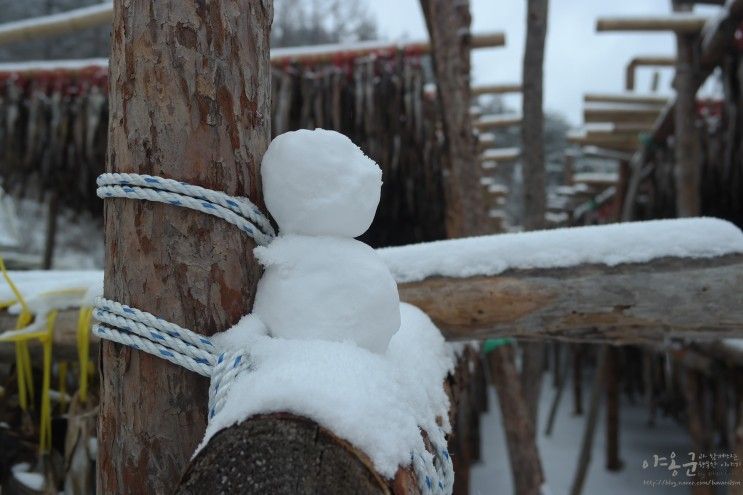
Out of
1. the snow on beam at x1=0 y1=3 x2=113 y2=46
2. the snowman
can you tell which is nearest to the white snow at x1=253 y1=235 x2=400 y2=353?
the snowman

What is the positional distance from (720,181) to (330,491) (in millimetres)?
5079

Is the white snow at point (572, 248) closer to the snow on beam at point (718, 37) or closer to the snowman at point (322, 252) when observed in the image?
the snowman at point (322, 252)

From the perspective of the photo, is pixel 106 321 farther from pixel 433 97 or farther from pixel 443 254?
pixel 433 97

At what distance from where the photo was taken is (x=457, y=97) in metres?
2.66

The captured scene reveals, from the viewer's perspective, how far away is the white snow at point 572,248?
128cm

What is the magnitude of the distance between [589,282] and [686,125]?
2.90 metres

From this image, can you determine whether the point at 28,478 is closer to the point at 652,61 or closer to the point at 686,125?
the point at 686,125

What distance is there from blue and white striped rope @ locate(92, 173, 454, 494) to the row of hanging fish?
2.90m

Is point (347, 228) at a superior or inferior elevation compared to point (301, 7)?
inferior

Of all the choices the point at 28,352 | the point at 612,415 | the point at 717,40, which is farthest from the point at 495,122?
the point at 28,352

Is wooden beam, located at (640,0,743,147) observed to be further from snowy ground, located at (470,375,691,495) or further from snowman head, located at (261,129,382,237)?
snowy ground, located at (470,375,691,495)

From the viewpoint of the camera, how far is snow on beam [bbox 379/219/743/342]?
127cm

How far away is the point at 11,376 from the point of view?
1481 millimetres

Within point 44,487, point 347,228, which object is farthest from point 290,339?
point 44,487
